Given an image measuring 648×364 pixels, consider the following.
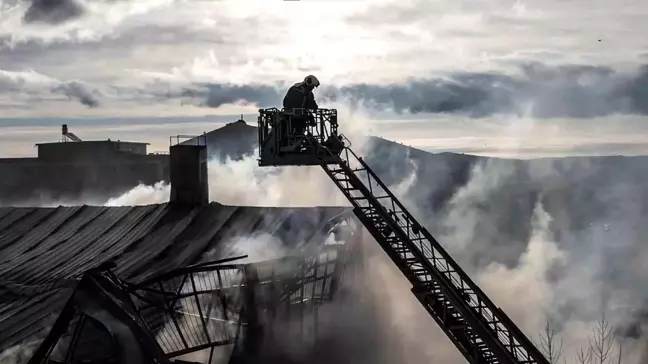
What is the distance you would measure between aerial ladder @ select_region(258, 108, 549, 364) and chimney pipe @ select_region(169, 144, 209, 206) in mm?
8825

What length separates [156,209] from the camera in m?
30.1

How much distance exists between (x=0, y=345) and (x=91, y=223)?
12822 millimetres

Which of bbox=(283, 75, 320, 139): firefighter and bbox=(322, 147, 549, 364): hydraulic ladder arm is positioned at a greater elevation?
bbox=(283, 75, 320, 139): firefighter

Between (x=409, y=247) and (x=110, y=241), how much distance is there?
14829mm

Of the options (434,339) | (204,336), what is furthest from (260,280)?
(434,339)

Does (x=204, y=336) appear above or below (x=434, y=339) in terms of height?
above

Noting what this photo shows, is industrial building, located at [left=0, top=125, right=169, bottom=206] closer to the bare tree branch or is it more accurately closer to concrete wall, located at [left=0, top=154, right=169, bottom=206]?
concrete wall, located at [left=0, top=154, right=169, bottom=206]

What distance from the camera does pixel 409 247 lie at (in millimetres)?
17125

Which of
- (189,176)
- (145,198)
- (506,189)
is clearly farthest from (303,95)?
(506,189)

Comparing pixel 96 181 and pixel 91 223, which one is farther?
pixel 96 181

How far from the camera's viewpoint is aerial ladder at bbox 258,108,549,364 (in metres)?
15.6

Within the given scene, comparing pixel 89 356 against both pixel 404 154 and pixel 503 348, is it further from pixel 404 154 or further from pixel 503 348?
pixel 404 154

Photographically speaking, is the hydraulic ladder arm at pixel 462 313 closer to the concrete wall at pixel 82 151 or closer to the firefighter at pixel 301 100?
the firefighter at pixel 301 100

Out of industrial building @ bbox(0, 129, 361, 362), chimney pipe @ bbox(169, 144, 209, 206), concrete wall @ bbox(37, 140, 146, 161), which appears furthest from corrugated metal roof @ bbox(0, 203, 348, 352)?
concrete wall @ bbox(37, 140, 146, 161)
